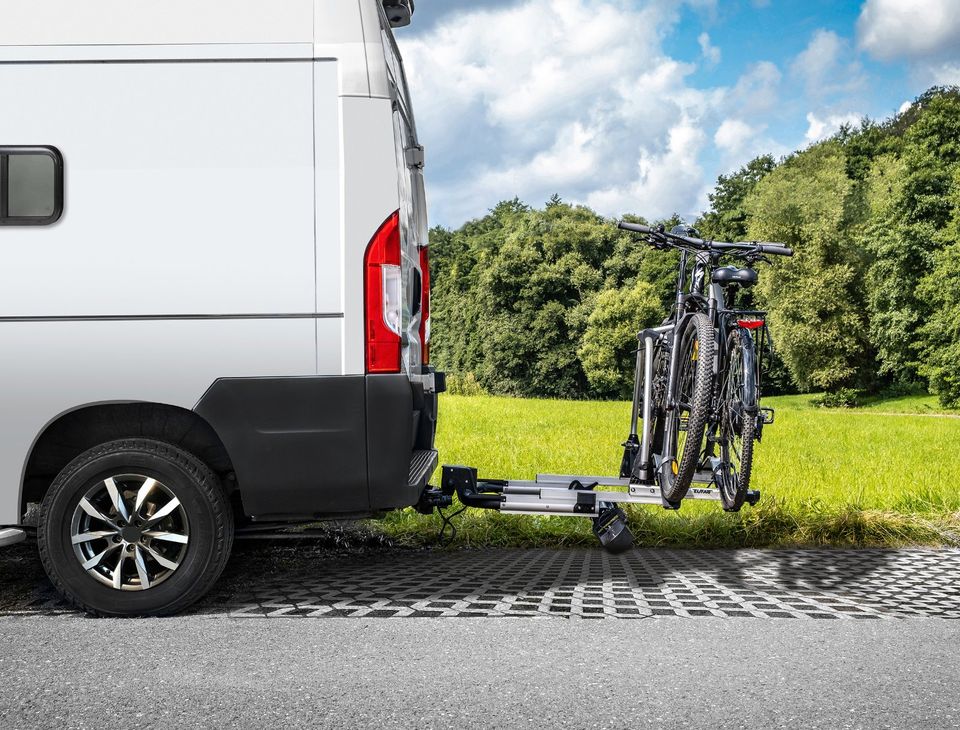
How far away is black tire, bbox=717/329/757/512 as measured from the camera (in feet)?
16.3

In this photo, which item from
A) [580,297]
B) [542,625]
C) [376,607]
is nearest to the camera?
[542,625]

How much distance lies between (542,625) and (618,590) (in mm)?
847

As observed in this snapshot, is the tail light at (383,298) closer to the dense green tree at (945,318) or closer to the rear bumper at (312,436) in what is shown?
the rear bumper at (312,436)

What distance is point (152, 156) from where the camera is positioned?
425 centimetres

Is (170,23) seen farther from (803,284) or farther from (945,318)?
(803,284)

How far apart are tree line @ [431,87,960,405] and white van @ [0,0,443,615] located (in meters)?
36.9

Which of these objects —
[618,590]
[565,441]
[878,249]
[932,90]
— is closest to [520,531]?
[618,590]

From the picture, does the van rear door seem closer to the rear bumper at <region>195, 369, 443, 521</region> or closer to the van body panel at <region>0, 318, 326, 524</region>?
the rear bumper at <region>195, 369, 443, 521</region>

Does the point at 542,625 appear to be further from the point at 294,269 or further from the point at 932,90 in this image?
the point at 932,90

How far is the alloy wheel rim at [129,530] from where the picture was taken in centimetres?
428

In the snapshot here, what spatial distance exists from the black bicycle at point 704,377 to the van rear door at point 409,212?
1269mm

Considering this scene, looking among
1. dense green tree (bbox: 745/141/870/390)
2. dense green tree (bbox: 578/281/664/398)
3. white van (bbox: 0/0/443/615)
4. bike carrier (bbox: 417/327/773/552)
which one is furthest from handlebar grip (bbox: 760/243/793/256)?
dense green tree (bbox: 745/141/870/390)

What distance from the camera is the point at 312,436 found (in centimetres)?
421

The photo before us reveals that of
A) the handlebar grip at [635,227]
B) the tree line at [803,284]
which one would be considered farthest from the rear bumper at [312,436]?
the tree line at [803,284]
